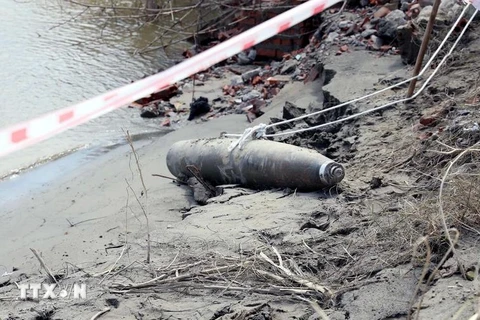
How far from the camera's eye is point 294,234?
169 inches

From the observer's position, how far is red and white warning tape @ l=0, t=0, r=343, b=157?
4.18 m

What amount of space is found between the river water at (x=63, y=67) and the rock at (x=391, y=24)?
261cm

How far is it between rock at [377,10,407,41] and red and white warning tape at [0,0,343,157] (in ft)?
3.74

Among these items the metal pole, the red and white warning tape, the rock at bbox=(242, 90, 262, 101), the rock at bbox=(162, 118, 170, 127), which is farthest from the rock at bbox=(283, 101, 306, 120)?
the rock at bbox=(162, 118, 170, 127)

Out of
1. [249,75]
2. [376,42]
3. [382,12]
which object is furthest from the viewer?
[249,75]

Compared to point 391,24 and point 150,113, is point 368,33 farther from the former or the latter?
point 150,113

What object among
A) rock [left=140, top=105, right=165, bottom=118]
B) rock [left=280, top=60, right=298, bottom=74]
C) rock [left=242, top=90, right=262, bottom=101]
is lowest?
rock [left=140, top=105, right=165, bottom=118]

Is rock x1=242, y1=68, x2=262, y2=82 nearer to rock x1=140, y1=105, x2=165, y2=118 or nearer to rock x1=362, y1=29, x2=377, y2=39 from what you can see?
rock x1=140, y1=105, x2=165, y2=118

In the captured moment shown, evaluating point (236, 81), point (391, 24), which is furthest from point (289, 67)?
point (391, 24)

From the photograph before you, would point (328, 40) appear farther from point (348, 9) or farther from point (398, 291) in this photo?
point (398, 291)

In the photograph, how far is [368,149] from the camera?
5.46 m

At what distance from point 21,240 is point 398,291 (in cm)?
325

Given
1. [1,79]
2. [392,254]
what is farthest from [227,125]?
[392,254]

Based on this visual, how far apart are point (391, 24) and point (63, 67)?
449 cm
